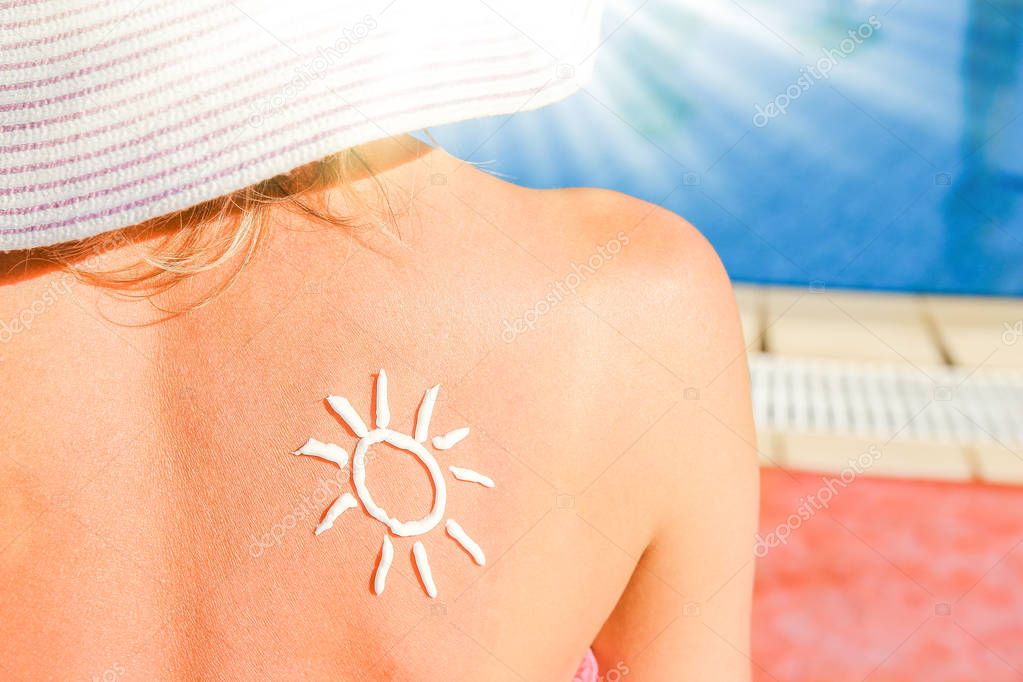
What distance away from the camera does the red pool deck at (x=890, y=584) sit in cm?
218

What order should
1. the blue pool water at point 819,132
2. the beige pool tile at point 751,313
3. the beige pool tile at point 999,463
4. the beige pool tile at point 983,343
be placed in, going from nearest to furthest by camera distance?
the beige pool tile at point 999,463, the beige pool tile at point 983,343, the beige pool tile at point 751,313, the blue pool water at point 819,132

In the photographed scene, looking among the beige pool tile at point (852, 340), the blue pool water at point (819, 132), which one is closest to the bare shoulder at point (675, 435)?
the beige pool tile at point (852, 340)

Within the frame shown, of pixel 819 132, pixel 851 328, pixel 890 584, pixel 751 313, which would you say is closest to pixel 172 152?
pixel 890 584

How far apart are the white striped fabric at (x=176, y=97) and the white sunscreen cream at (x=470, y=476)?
0.71 feet

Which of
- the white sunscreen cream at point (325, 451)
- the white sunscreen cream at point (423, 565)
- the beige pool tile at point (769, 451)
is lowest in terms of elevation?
the beige pool tile at point (769, 451)

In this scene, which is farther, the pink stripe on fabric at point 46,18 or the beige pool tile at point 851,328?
the beige pool tile at point 851,328

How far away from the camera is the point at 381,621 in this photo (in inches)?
24.0

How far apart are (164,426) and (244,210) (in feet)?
0.46

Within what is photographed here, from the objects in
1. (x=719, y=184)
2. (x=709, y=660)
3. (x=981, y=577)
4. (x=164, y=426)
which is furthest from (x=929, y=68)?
(x=164, y=426)

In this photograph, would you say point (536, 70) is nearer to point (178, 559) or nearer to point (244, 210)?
point (244, 210)

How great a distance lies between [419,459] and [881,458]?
2299 millimetres

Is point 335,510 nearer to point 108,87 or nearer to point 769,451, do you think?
point 108,87

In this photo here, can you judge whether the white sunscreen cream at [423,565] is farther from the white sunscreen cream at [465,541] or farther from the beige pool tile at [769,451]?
the beige pool tile at [769,451]

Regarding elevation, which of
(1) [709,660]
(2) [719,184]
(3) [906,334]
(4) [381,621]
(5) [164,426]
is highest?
(5) [164,426]
